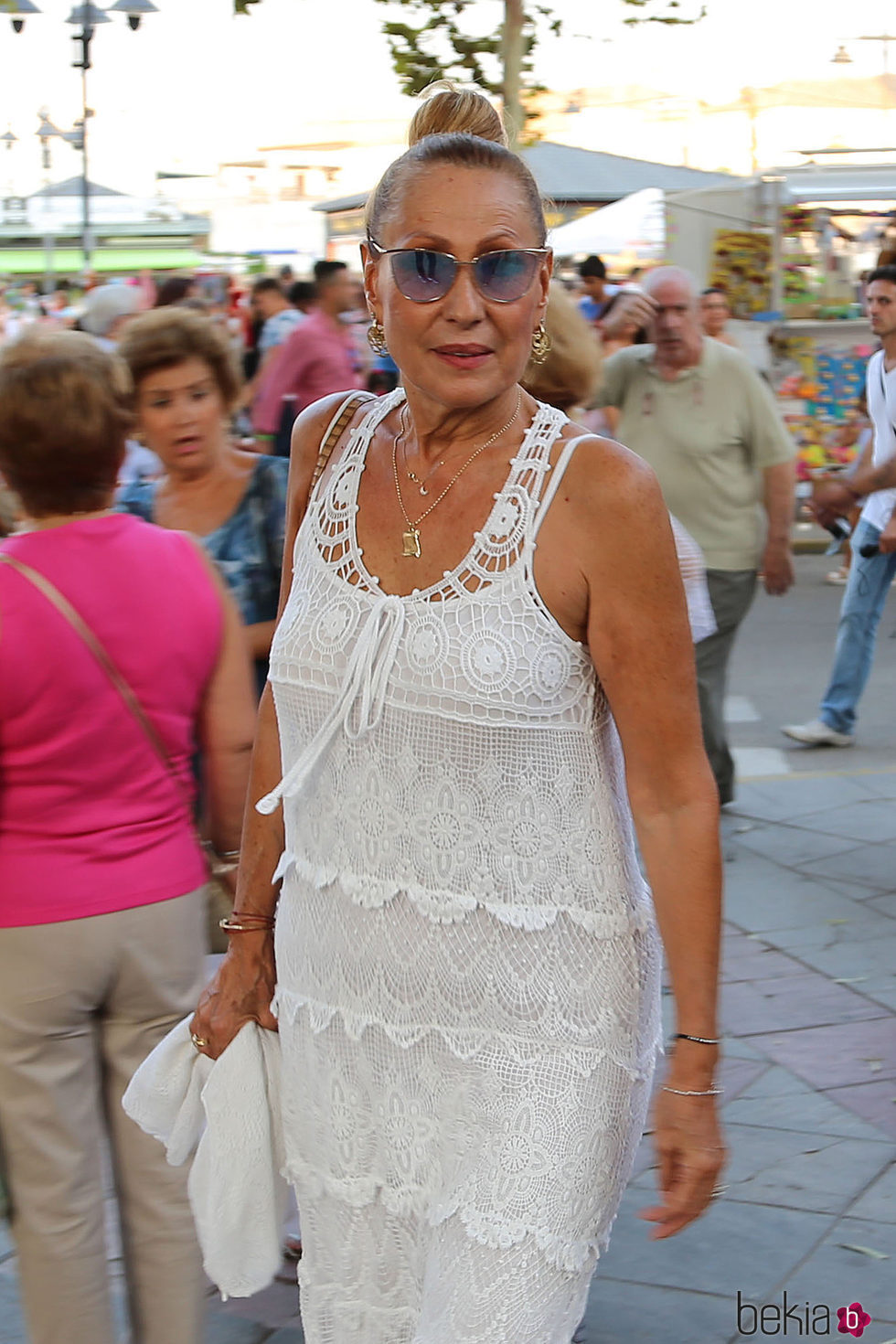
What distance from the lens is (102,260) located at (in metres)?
35.3

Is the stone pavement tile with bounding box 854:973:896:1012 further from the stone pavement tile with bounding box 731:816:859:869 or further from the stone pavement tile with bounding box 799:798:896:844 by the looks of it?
the stone pavement tile with bounding box 799:798:896:844

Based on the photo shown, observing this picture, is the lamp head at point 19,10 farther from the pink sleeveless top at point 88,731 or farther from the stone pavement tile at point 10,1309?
the stone pavement tile at point 10,1309

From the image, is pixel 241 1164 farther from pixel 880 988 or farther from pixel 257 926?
pixel 880 988

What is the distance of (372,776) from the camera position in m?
2.02

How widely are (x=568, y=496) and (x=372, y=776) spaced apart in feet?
1.34

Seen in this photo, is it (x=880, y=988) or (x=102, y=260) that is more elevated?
(x=102, y=260)

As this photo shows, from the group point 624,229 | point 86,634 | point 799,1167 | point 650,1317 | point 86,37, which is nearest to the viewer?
point 86,634

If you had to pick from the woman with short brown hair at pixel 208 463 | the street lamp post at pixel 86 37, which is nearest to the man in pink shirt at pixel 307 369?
the woman with short brown hair at pixel 208 463

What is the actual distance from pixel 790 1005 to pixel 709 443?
92.1 inches

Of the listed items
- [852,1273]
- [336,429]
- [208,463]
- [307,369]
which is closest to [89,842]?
[336,429]

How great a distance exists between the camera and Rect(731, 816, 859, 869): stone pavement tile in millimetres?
6152

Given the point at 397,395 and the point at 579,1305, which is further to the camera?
the point at 397,395

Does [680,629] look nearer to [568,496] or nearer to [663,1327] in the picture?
Answer: [568,496]

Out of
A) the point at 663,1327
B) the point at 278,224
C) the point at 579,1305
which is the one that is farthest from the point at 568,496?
the point at 278,224
